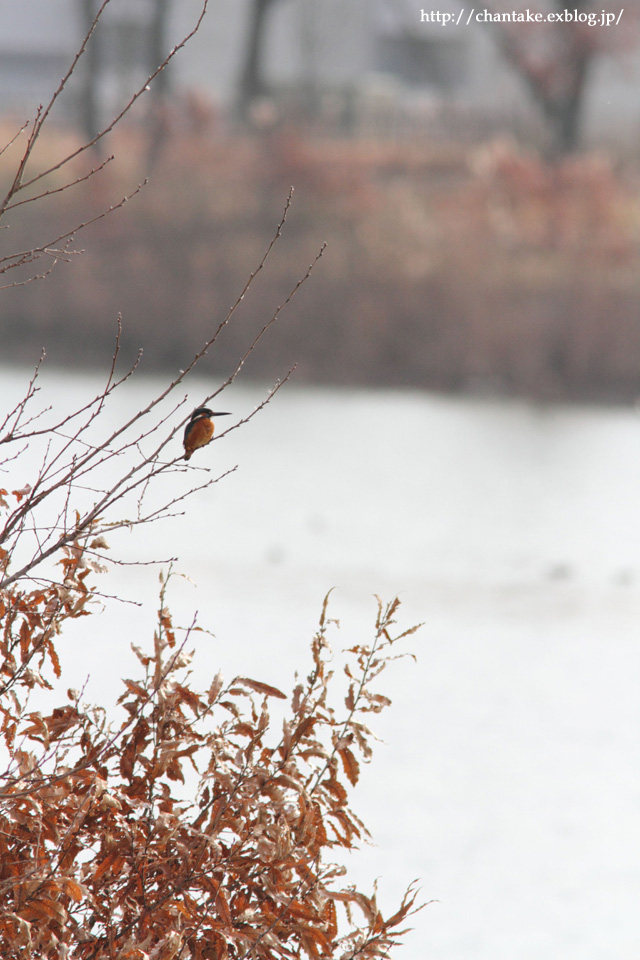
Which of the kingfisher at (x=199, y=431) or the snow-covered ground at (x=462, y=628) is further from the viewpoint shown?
the snow-covered ground at (x=462, y=628)

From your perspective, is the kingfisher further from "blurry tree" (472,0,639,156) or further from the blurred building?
"blurry tree" (472,0,639,156)

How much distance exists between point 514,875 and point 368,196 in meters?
20.0

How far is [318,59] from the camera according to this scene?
3078cm

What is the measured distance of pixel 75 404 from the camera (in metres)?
15.0

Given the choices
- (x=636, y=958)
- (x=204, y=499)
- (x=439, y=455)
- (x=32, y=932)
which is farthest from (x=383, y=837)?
(x=439, y=455)

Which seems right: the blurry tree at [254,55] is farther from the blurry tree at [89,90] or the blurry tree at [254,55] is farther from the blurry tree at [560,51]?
the blurry tree at [560,51]

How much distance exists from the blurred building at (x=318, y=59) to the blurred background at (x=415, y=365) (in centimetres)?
13

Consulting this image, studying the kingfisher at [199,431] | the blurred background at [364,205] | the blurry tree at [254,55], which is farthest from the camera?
the blurry tree at [254,55]

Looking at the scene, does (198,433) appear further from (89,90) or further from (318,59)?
(318,59)

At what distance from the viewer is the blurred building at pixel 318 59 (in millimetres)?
28203

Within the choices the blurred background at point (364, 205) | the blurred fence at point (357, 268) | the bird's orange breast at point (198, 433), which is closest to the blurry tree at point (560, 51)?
the blurred background at point (364, 205)

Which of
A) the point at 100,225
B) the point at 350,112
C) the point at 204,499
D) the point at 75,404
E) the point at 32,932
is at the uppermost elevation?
the point at 350,112

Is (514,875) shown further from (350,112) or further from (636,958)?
(350,112)

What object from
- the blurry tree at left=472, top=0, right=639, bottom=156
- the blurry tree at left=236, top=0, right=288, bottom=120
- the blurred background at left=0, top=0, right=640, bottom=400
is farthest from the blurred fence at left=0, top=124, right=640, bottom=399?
the blurry tree at left=236, top=0, right=288, bottom=120
